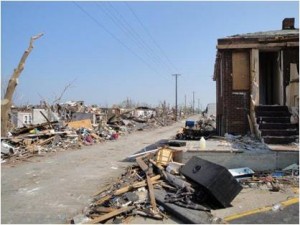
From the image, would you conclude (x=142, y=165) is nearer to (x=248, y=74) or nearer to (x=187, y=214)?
(x=187, y=214)

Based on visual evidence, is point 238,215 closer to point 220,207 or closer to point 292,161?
point 220,207

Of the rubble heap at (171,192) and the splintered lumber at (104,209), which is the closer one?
the rubble heap at (171,192)

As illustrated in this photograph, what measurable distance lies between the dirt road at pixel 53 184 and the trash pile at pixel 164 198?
0.51 metres

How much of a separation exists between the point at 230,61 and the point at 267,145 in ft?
15.3

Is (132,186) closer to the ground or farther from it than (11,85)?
closer to the ground

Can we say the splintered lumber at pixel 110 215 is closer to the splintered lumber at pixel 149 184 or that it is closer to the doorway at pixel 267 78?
the splintered lumber at pixel 149 184

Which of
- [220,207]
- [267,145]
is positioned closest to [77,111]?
[267,145]

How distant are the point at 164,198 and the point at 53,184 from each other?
369 cm

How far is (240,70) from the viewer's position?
1467 cm

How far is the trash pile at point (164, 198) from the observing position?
662cm

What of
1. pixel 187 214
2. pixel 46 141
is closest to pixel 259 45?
pixel 187 214

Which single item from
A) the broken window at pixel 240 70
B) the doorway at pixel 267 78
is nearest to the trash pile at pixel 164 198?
the broken window at pixel 240 70

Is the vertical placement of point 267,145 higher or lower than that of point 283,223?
higher

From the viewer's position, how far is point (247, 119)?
14383 mm
